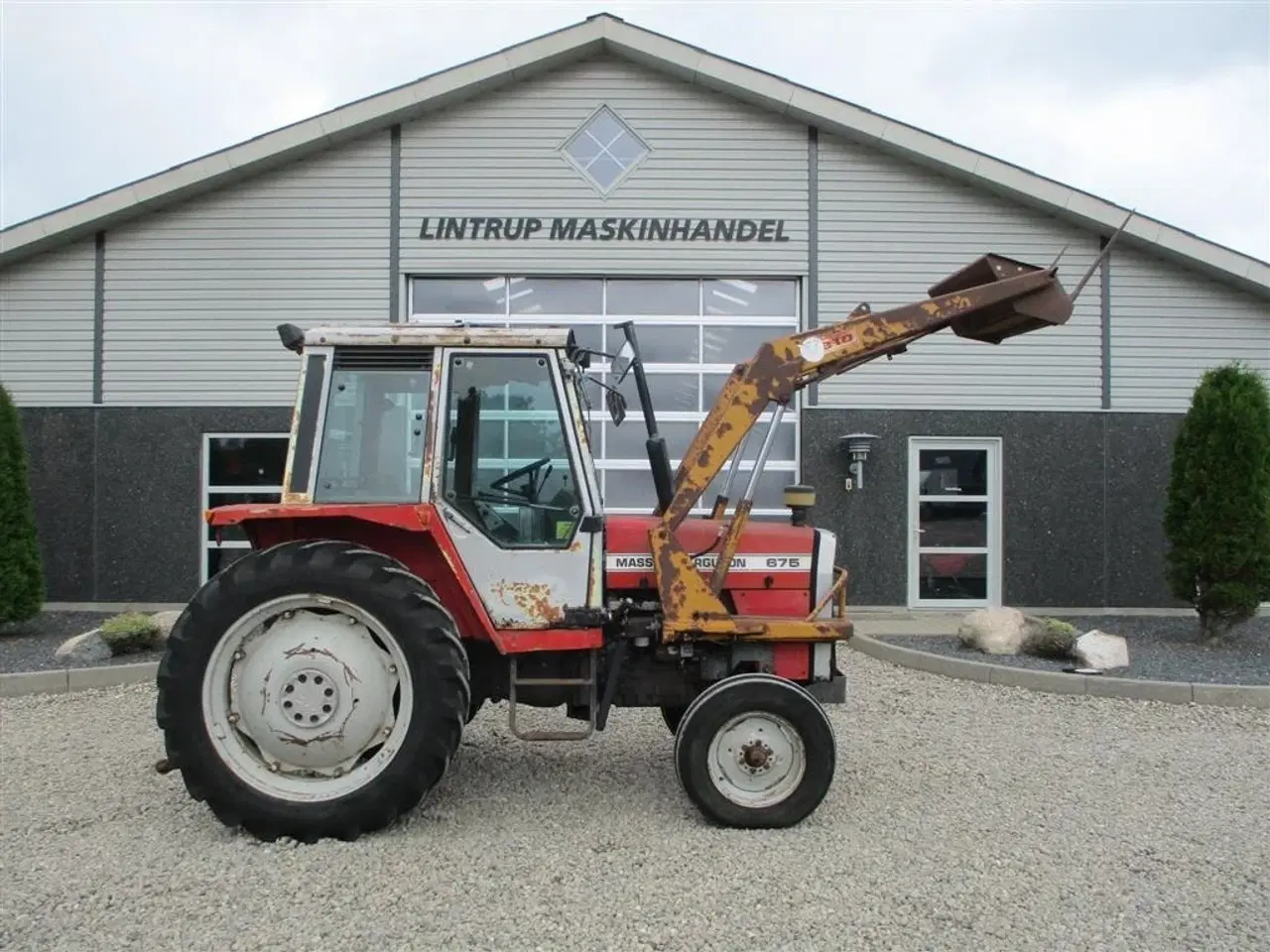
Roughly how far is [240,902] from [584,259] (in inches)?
332

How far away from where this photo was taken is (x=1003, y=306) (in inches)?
194

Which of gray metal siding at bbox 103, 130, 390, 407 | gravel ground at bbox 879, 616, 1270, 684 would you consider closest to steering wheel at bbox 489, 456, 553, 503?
gravel ground at bbox 879, 616, 1270, 684

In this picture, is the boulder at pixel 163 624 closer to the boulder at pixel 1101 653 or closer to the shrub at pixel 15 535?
the shrub at pixel 15 535

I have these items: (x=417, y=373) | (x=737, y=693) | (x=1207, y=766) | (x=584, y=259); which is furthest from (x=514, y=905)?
(x=584, y=259)

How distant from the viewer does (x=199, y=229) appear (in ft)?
36.6

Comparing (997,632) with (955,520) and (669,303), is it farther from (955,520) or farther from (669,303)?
(669,303)

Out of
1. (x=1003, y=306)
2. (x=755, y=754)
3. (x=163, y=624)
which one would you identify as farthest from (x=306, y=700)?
(x=163, y=624)

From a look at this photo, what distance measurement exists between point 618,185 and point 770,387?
22.9 feet

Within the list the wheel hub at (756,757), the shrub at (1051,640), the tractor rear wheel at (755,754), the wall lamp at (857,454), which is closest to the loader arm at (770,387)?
the tractor rear wheel at (755,754)

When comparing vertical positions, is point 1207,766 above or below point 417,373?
below

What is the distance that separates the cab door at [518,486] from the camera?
179 inches

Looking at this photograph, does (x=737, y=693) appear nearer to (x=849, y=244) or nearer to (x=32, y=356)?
(x=849, y=244)

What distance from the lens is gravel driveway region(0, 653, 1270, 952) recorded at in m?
3.52

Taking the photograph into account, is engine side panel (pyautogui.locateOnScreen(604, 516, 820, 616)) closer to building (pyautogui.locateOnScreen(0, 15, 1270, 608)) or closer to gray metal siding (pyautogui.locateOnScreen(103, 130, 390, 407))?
building (pyautogui.locateOnScreen(0, 15, 1270, 608))
